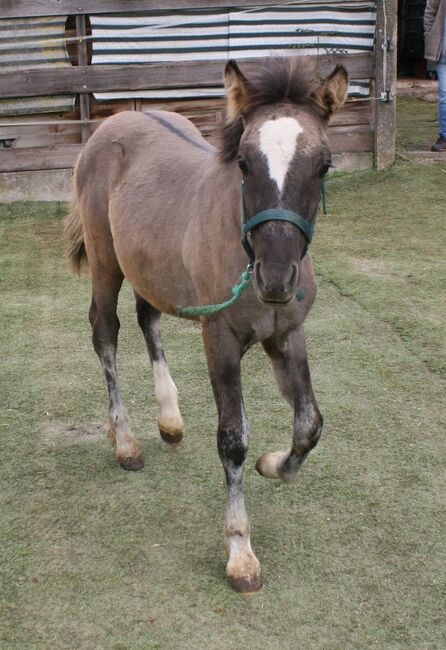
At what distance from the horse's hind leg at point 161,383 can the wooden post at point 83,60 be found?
17.2ft

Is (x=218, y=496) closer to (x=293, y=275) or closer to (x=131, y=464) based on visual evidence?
(x=131, y=464)

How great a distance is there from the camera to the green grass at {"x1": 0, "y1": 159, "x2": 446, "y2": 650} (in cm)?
301

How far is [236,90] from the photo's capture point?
3.13 metres

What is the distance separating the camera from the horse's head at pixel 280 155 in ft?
9.27

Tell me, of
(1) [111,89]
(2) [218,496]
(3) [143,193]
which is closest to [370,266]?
(3) [143,193]

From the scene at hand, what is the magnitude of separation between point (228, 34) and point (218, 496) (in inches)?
269

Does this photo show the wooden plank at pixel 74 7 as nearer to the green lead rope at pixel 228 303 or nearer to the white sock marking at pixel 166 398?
the white sock marking at pixel 166 398

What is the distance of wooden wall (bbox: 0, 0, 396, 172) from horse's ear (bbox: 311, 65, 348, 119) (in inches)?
244

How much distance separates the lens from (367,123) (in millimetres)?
9547

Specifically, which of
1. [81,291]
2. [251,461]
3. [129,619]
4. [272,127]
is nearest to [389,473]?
[251,461]

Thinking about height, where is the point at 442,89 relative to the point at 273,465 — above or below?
below

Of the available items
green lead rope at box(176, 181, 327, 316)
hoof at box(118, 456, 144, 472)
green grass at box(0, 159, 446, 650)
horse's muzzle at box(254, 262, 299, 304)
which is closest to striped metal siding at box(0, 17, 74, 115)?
green grass at box(0, 159, 446, 650)

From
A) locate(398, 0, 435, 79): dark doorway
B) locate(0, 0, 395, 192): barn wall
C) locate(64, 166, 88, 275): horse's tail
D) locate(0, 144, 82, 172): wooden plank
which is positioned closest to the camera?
locate(64, 166, 88, 275): horse's tail

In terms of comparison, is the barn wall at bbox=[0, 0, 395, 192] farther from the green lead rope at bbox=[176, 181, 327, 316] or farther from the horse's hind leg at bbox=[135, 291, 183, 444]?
the green lead rope at bbox=[176, 181, 327, 316]
